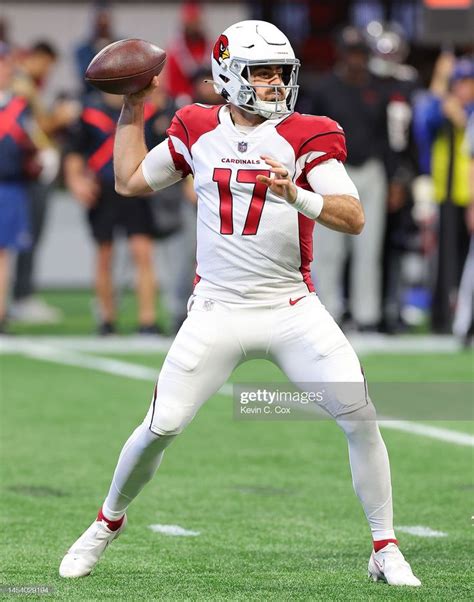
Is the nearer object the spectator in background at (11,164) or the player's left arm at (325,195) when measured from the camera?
the player's left arm at (325,195)

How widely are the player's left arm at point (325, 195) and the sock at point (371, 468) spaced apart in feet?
2.02

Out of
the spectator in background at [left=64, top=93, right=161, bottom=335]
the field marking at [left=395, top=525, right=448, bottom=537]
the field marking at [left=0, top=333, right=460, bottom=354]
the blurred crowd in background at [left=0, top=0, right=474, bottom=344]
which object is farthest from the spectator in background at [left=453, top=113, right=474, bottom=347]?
the field marking at [left=395, top=525, right=448, bottom=537]

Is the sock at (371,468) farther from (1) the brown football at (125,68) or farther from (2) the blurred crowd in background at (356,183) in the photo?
(2) the blurred crowd in background at (356,183)

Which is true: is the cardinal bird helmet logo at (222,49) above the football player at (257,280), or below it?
above

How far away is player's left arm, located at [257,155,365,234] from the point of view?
4746mm

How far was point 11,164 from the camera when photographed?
40.7 feet

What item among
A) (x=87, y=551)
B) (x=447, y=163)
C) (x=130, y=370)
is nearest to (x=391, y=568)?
(x=87, y=551)

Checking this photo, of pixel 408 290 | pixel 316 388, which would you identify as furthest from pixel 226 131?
pixel 408 290

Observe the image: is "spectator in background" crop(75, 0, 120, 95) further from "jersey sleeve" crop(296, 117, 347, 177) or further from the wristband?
the wristband

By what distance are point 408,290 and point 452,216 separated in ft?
11.7

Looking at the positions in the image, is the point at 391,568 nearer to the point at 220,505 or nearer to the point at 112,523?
the point at 112,523

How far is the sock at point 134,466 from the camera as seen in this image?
16.6ft

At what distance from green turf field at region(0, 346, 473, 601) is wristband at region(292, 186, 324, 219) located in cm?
119

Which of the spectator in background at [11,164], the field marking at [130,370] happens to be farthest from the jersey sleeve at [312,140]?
the spectator in background at [11,164]
